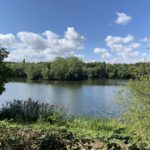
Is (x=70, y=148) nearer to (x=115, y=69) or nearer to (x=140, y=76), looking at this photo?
(x=140, y=76)

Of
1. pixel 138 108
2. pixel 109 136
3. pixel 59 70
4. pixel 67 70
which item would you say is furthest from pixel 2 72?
pixel 67 70

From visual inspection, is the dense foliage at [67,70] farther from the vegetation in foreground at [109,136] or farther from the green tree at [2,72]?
the vegetation in foreground at [109,136]

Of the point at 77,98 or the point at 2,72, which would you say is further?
the point at 77,98

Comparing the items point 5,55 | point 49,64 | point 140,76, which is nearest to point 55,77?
point 49,64

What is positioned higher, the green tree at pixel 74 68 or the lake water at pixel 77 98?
the green tree at pixel 74 68

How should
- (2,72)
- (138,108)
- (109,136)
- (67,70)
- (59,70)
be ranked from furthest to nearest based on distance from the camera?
1. (67,70)
2. (59,70)
3. (2,72)
4. (109,136)
5. (138,108)

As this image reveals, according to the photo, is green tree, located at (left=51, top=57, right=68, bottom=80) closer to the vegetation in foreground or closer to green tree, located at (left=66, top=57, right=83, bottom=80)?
green tree, located at (left=66, top=57, right=83, bottom=80)

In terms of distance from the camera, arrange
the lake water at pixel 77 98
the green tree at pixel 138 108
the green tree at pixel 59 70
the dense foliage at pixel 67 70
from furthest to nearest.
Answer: the dense foliage at pixel 67 70
the green tree at pixel 59 70
the lake water at pixel 77 98
the green tree at pixel 138 108

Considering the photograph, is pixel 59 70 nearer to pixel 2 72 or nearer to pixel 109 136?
pixel 2 72

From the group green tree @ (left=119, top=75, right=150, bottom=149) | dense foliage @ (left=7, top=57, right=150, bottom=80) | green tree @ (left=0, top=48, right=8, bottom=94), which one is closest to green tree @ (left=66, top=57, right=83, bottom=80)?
dense foliage @ (left=7, top=57, right=150, bottom=80)

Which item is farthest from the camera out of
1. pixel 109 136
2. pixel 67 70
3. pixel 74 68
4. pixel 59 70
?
pixel 74 68

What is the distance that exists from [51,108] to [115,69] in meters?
82.4

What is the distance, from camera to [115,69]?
94688 millimetres

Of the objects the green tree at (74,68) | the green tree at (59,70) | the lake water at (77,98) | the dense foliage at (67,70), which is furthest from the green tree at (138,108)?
the green tree at (74,68)
